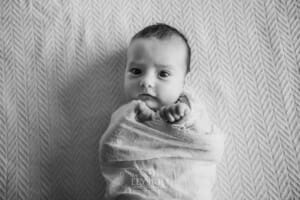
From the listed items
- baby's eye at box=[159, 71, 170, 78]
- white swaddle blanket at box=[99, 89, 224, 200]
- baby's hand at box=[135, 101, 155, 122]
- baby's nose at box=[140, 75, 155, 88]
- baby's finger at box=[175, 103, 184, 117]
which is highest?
baby's eye at box=[159, 71, 170, 78]

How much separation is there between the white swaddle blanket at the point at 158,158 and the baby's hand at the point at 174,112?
0.03 metres

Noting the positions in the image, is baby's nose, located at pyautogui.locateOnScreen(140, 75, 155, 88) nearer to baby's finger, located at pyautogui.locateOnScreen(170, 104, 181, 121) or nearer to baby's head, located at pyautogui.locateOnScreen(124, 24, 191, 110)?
baby's head, located at pyautogui.locateOnScreen(124, 24, 191, 110)

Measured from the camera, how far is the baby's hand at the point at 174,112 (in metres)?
0.86

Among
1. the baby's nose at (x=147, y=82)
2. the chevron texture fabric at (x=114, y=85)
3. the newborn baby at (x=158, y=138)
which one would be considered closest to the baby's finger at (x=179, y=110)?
the newborn baby at (x=158, y=138)

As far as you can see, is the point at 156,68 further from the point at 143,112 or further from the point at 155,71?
the point at 143,112

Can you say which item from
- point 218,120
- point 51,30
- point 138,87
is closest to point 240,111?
point 218,120

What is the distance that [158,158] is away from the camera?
2.89ft

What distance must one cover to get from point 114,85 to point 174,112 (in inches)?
11.8

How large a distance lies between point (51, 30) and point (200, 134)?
632 mm

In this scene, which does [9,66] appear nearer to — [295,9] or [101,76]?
[101,76]

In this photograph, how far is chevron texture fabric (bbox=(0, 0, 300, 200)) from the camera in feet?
3.35

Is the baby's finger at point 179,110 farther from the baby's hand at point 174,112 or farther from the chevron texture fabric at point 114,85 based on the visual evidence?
the chevron texture fabric at point 114,85

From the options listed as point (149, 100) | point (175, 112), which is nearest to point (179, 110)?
point (175, 112)

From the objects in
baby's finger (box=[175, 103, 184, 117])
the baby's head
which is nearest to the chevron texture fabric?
the baby's head
